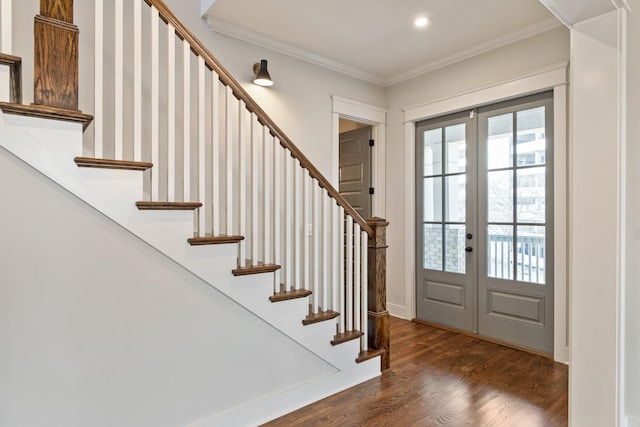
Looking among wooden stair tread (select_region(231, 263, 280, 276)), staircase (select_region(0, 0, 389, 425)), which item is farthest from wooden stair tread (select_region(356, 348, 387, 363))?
wooden stair tread (select_region(231, 263, 280, 276))

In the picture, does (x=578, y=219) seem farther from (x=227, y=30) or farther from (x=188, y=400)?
(x=227, y=30)

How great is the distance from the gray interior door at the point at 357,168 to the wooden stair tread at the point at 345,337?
201 centimetres

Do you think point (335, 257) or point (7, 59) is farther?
point (335, 257)

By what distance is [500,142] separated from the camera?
3.35 meters

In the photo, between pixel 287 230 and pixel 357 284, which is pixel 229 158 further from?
pixel 357 284

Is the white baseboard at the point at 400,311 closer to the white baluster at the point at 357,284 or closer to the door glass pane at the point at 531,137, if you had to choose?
the white baluster at the point at 357,284

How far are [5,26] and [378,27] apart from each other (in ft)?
8.29

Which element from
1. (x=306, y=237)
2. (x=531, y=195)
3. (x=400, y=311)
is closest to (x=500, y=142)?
(x=531, y=195)

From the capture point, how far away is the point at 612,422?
173 centimetres

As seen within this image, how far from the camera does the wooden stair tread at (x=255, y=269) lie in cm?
196

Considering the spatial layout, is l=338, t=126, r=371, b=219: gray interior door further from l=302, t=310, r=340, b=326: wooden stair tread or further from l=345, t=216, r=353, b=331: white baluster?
l=302, t=310, r=340, b=326: wooden stair tread

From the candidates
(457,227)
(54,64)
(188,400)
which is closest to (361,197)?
(457,227)

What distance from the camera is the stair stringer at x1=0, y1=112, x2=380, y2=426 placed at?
1438mm

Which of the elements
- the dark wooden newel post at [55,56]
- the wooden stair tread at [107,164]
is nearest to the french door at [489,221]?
the wooden stair tread at [107,164]
